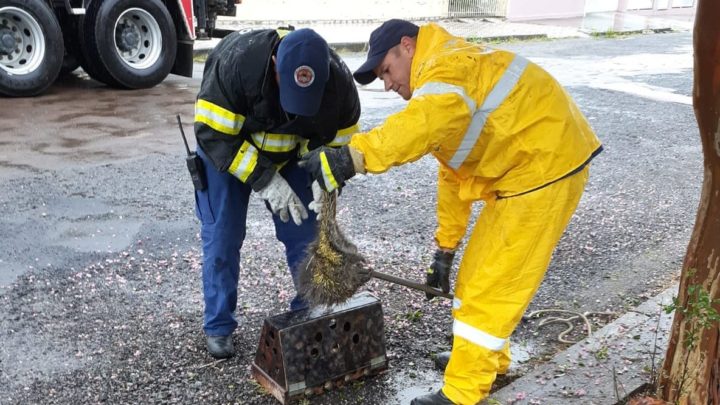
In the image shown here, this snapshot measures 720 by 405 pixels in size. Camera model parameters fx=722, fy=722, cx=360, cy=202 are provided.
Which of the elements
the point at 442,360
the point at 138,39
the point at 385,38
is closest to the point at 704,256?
the point at 442,360

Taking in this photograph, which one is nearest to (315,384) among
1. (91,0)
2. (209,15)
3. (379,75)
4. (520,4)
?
(379,75)

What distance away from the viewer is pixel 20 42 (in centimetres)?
813

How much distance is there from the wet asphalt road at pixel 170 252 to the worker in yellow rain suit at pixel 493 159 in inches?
25.1

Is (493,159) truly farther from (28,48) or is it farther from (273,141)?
(28,48)

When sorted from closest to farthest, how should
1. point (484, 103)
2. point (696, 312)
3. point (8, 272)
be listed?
point (696, 312), point (484, 103), point (8, 272)

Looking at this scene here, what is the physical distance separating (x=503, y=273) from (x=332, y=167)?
31.4 inches

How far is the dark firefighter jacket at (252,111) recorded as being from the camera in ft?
9.85

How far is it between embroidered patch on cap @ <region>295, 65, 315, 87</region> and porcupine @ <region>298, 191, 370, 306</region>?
1.53 feet

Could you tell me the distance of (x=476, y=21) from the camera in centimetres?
2036

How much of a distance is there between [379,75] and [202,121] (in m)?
0.77

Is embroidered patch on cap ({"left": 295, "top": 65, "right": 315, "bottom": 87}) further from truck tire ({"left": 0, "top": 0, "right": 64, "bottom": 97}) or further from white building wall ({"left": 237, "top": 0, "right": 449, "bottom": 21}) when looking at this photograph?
white building wall ({"left": 237, "top": 0, "right": 449, "bottom": 21})

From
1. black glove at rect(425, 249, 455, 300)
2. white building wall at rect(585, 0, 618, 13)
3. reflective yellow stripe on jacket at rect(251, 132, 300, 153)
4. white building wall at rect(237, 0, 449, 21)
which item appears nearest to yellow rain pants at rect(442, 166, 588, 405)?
black glove at rect(425, 249, 455, 300)

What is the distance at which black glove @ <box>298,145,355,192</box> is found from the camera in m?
2.56

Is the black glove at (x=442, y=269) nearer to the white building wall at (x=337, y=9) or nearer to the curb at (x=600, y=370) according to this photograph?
the curb at (x=600, y=370)
